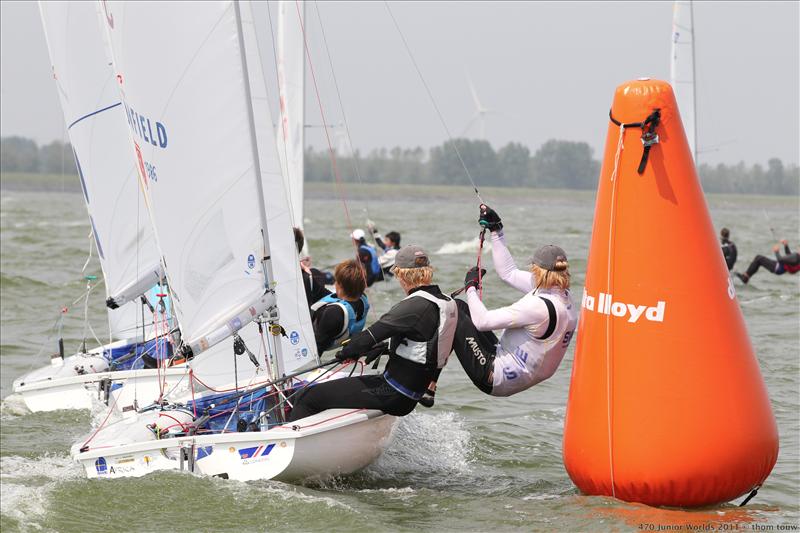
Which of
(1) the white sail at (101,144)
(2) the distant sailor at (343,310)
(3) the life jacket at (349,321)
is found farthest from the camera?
(1) the white sail at (101,144)

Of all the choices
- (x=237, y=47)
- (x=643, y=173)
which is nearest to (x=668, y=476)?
(x=643, y=173)

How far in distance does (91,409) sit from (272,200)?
2.44 meters

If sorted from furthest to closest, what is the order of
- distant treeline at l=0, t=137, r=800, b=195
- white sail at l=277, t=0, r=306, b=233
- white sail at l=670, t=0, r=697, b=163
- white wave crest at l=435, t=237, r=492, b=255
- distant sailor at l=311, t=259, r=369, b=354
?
distant treeline at l=0, t=137, r=800, b=195, white wave crest at l=435, t=237, r=492, b=255, white sail at l=670, t=0, r=697, b=163, white sail at l=277, t=0, r=306, b=233, distant sailor at l=311, t=259, r=369, b=354

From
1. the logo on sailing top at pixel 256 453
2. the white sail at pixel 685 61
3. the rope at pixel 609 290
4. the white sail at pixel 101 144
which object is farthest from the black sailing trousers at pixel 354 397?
the white sail at pixel 685 61

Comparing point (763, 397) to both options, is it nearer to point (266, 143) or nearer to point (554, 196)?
point (266, 143)

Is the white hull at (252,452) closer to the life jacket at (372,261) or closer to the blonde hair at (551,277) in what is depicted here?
the blonde hair at (551,277)

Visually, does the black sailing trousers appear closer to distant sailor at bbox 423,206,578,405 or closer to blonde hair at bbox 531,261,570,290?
distant sailor at bbox 423,206,578,405

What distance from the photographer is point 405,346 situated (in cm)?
518

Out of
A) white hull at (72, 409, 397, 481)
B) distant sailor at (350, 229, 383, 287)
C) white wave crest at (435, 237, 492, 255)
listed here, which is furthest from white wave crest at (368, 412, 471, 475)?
white wave crest at (435, 237, 492, 255)

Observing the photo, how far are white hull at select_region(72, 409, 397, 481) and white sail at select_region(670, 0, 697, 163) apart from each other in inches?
800

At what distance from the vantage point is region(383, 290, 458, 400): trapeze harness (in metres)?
5.14

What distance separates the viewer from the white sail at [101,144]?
8273mm

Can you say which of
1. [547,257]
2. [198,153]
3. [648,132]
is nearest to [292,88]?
[198,153]

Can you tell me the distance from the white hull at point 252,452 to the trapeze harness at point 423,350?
245 millimetres
